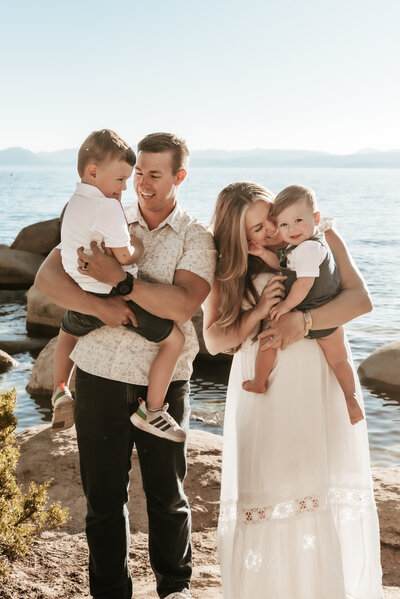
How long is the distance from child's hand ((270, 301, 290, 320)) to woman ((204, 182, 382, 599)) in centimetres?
3

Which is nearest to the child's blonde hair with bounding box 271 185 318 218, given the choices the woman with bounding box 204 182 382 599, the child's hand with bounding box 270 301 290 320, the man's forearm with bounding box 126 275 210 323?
the woman with bounding box 204 182 382 599

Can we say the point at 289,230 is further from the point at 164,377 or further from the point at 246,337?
the point at 164,377

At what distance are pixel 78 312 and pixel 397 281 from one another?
1712cm

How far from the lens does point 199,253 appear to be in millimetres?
3016

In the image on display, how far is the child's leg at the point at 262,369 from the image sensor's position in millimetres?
3029

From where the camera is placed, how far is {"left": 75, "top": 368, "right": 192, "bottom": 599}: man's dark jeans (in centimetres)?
299

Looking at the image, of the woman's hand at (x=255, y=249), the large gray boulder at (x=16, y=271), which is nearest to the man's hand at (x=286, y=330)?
the woman's hand at (x=255, y=249)

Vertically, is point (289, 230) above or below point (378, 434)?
above

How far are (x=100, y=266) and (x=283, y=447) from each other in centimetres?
114

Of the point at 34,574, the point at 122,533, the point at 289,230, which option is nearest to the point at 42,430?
the point at 34,574

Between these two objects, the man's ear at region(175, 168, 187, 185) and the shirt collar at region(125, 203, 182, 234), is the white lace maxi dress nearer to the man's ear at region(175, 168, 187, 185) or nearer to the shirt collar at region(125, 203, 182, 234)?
the shirt collar at region(125, 203, 182, 234)

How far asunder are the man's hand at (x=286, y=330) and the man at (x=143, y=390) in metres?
0.34

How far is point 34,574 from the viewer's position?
372 cm

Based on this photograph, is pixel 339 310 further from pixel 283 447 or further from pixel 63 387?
pixel 63 387
